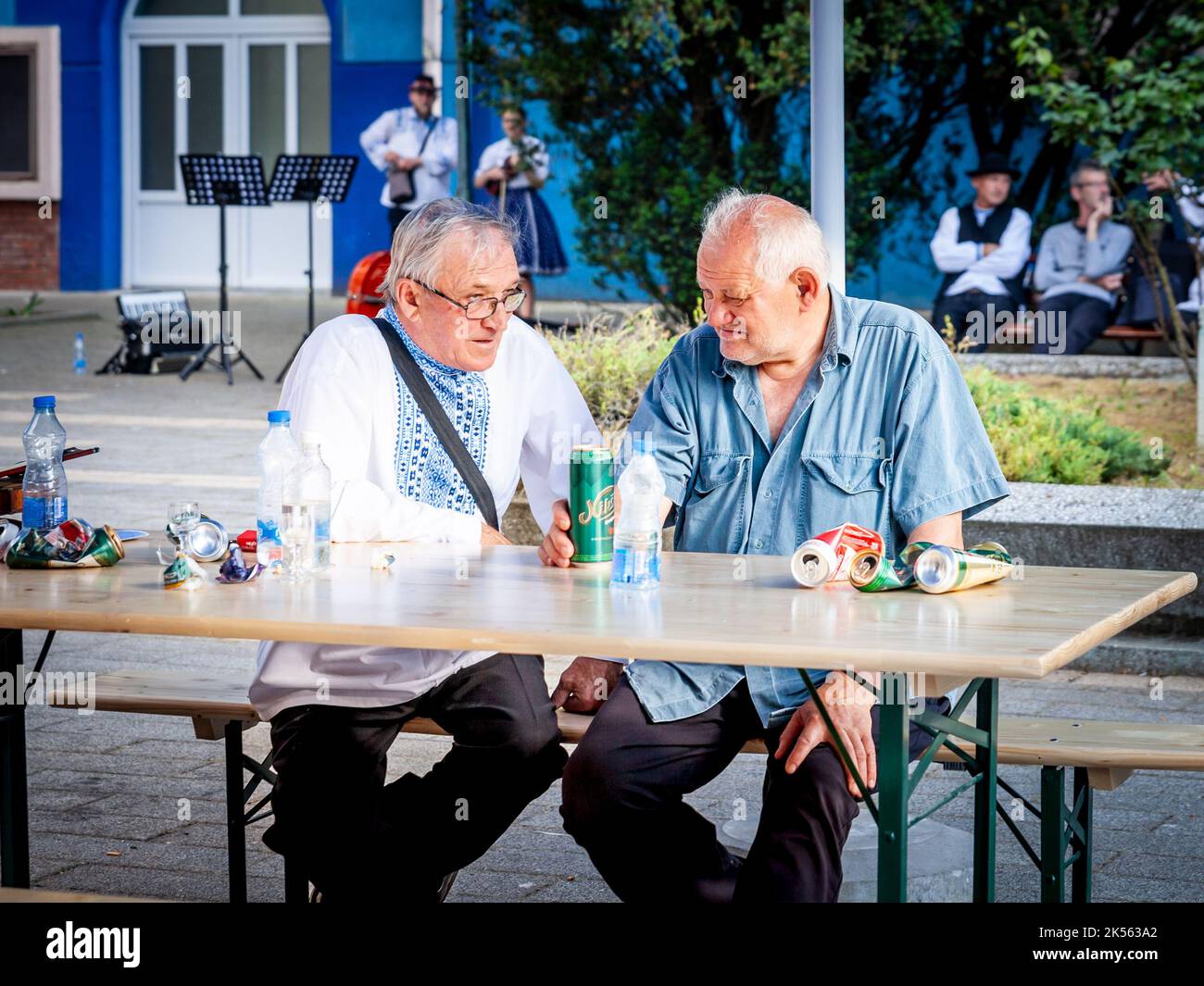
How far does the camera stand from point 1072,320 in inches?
450

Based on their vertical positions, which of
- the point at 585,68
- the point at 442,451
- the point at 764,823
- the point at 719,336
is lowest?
the point at 764,823

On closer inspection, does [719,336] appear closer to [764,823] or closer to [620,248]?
[764,823]

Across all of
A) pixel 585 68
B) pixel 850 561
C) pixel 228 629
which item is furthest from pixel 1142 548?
pixel 585 68

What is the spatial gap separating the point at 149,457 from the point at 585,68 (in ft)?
13.0

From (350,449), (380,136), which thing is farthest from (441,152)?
(350,449)

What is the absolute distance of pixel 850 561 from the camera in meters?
3.21

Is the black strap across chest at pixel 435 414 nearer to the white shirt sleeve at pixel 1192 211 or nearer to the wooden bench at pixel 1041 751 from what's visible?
the wooden bench at pixel 1041 751

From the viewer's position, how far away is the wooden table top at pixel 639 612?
2746 millimetres

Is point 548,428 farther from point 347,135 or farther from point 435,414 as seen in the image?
point 347,135

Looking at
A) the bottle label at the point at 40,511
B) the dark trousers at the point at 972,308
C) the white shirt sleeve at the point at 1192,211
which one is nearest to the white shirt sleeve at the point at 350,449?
the bottle label at the point at 40,511

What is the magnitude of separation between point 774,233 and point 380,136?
1256 cm

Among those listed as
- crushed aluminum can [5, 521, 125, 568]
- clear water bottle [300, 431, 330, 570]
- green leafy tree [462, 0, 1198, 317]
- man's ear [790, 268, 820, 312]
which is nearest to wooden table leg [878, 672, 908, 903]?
man's ear [790, 268, 820, 312]

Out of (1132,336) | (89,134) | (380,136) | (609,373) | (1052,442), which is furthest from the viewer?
(89,134)

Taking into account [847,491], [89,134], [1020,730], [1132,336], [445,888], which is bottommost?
[445,888]
